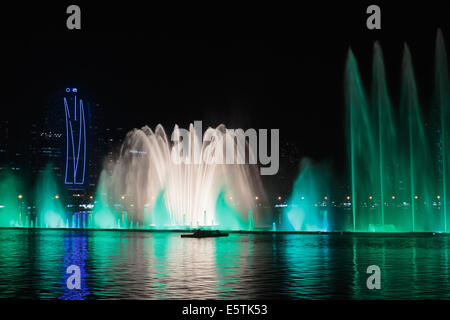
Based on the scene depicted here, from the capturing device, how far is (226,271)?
2236cm

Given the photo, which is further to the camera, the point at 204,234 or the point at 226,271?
the point at 204,234

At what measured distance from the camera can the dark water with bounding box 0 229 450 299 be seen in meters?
17.4

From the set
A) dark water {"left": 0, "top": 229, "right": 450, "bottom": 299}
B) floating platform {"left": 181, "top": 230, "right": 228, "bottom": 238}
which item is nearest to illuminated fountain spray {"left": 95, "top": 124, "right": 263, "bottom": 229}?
floating platform {"left": 181, "top": 230, "right": 228, "bottom": 238}

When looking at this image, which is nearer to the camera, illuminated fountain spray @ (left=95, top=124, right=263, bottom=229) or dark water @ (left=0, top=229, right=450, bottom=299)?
dark water @ (left=0, top=229, right=450, bottom=299)

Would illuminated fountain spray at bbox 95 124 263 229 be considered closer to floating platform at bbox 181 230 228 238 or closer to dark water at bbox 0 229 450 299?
floating platform at bbox 181 230 228 238

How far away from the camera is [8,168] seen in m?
153

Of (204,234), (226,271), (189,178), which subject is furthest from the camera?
(189,178)

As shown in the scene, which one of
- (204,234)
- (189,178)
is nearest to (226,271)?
(204,234)

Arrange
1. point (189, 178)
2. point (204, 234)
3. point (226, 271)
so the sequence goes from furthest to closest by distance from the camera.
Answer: point (189, 178), point (204, 234), point (226, 271)

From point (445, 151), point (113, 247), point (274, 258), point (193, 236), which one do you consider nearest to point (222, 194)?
point (193, 236)

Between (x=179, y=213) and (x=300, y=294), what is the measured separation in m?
41.5

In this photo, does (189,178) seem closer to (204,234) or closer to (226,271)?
(204,234)

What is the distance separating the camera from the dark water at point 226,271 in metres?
17.4
